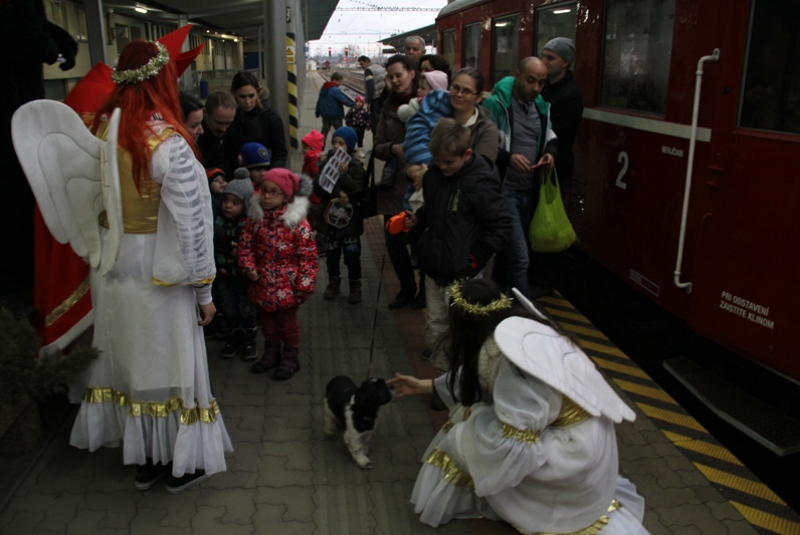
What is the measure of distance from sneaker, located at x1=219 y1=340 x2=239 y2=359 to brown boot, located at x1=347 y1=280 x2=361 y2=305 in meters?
1.30

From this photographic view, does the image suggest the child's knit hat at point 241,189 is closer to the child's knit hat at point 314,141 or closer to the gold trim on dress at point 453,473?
the child's knit hat at point 314,141

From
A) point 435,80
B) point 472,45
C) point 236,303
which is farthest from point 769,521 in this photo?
point 472,45

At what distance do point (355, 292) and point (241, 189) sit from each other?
174 cm

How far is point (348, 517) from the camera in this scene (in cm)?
329

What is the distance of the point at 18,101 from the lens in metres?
3.95

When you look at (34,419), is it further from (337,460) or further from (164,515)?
(337,460)

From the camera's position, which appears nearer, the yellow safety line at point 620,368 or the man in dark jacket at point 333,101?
the yellow safety line at point 620,368

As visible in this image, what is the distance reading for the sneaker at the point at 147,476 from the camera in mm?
3412

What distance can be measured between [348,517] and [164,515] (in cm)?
84

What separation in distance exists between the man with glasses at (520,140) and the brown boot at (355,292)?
1293 millimetres

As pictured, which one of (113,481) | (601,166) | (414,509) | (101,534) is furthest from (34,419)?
(601,166)

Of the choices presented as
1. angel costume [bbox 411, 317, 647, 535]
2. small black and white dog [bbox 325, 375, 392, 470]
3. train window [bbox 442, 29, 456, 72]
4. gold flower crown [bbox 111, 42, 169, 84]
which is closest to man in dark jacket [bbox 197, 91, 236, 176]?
gold flower crown [bbox 111, 42, 169, 84]

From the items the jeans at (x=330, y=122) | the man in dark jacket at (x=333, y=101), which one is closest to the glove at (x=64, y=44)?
the man in dark jacket at (x=333, y=101)

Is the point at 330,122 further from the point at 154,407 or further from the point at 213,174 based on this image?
the point at 154,407
